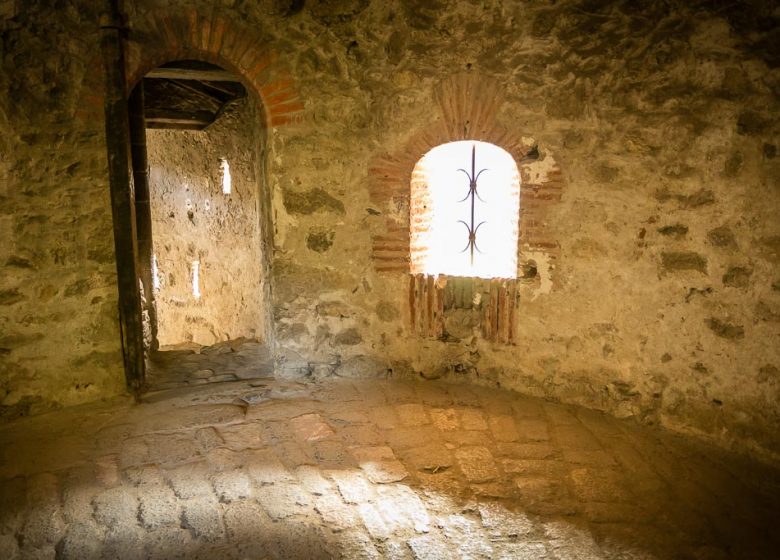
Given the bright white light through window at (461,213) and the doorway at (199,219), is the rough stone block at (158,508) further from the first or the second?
the bright white light through window at (461,213)

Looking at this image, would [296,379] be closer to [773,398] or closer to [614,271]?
[614,271]

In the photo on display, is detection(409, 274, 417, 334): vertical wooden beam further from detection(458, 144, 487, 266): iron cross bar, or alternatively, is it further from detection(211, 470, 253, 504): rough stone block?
detection(211, 470, 253, 504): rough stone block

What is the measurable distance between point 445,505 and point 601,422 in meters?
1.50

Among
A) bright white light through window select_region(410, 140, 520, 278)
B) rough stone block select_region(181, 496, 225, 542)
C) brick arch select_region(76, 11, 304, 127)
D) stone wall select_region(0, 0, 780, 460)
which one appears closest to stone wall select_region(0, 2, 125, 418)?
stone wall select_region(0, 0, 780, 460)

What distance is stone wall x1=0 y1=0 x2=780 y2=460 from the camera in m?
3.35

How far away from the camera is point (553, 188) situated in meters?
3.98

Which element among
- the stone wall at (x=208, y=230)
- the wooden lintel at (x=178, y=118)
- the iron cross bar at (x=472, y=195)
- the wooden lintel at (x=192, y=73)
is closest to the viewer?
the iron cross bar at (x=472, y=195)

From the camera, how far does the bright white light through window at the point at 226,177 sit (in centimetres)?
745

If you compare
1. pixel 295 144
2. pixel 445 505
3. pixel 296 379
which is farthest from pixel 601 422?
pixel 295 144

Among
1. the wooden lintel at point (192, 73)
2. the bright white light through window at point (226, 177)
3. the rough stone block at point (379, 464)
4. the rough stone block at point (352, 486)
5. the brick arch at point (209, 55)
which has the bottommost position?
the rough stone block at point (352, 486)

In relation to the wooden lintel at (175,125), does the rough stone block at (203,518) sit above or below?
below

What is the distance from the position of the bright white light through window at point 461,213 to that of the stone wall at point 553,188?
22 centimetres

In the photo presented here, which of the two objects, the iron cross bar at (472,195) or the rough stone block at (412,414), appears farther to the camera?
the iron cross bar at (472,195)

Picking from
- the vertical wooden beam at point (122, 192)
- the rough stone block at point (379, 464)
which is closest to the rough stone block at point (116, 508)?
the rough stone block at point (379, 464)
